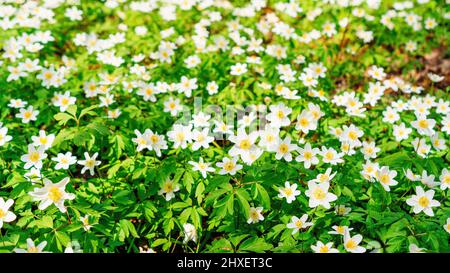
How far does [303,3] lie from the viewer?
19.6ft

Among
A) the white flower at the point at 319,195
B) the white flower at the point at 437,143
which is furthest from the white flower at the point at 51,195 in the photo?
the white flower at the point at 437,143

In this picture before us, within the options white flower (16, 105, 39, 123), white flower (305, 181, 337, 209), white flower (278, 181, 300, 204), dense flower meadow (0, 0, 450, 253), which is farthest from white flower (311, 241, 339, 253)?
white flower (16, 105, 39, 123)

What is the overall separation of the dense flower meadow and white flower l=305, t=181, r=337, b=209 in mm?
13

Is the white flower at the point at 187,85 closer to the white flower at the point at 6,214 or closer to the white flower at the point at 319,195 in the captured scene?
the white flower at the point at 319,195

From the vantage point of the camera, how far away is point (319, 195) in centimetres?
299

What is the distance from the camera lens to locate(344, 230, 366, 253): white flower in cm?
281

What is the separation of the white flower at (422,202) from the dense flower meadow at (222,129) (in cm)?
1

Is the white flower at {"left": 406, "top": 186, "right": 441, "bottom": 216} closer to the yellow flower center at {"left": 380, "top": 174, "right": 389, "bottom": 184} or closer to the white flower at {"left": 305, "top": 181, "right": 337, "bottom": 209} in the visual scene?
the yellow flower center at {"left": 380, "top": 174, "right": 389, "bottom": 184}

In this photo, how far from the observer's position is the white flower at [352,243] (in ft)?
9.23

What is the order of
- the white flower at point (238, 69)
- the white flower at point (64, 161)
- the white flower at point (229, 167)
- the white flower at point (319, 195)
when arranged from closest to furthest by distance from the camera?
the white flower at point (319, 195) → the white flower at point (229, 167) → the white flower at point (64, 161) → the white flower at point (238, 69)

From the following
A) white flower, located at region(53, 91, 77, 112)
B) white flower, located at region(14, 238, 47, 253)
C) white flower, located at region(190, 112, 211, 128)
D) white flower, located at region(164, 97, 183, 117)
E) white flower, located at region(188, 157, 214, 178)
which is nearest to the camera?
white flower, located at region(14, 238, 47, 253)

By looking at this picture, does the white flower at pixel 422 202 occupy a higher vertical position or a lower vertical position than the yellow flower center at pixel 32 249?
higher
